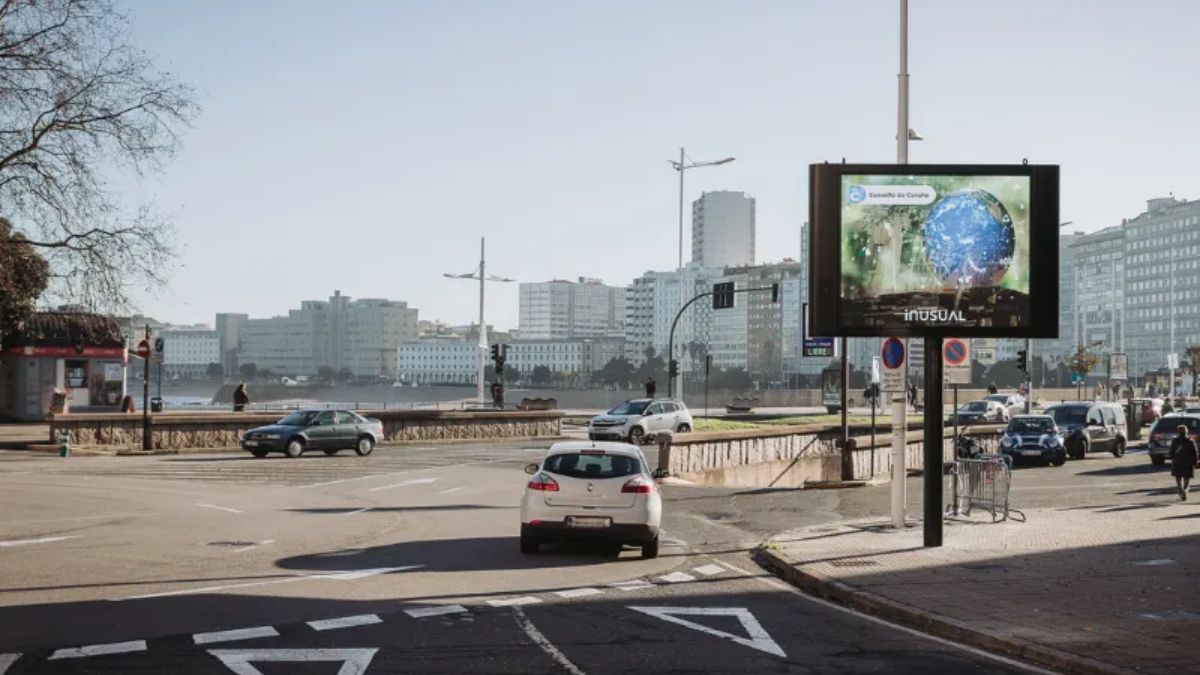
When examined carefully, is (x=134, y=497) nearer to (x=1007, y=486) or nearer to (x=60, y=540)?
(x=60, y=540)

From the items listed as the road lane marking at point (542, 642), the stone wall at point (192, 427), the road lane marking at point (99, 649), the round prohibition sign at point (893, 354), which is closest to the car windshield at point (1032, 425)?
the stone wall at point (192, 427)

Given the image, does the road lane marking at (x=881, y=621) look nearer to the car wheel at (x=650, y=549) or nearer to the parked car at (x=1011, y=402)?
the car wheel at (x=650, y=549)

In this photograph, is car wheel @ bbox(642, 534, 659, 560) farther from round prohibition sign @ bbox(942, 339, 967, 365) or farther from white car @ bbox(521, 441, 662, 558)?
round prohibition sign @ bbox(942, 339, 967, 365)

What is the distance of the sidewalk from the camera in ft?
35.3

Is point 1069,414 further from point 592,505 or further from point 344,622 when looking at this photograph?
point 344,622

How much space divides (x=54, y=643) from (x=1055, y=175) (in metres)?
13.7

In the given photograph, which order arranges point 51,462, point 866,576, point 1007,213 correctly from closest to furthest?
point 866,576 < point 1007,213 < point 51,462

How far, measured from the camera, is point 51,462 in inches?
1431

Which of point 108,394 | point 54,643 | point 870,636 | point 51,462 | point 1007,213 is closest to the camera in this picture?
point 54,643

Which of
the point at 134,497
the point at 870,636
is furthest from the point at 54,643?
the point at 134,497

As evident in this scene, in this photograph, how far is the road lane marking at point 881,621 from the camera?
1025cm

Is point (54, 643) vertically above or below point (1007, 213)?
below

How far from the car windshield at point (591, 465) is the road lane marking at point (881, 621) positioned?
178 cm

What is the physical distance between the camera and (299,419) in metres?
41.0
